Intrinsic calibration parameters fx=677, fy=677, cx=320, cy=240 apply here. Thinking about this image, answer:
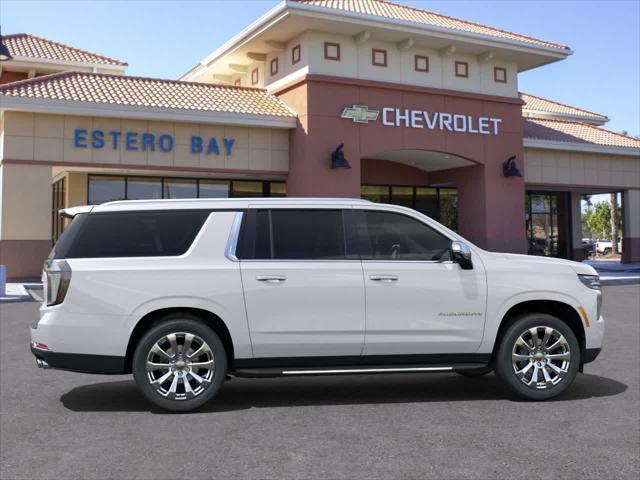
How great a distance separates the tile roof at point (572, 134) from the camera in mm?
31141

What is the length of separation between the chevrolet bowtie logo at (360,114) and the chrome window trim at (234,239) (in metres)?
18.5

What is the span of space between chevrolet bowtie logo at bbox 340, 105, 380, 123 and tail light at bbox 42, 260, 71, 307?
1920 centimetres

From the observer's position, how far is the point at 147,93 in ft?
79.3

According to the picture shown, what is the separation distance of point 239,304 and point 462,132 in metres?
22.0

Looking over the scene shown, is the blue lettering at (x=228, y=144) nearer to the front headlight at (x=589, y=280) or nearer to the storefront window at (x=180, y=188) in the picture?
the storefront window at (x=180, y=188)

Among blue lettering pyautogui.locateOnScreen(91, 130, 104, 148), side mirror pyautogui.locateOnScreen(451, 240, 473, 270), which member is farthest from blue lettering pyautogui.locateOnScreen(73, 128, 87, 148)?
side mirror pyautogui.locateOnScreen(451, 240, 473, 270)

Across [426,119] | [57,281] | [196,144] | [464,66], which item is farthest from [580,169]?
[57,281]

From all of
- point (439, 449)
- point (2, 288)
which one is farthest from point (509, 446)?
point (2, 288)

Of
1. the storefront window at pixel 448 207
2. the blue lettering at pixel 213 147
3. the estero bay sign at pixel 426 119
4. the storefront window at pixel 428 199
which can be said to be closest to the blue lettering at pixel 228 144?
the blue lettering at pixel 213 147

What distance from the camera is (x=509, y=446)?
4.97m

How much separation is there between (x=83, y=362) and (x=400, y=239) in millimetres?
3146

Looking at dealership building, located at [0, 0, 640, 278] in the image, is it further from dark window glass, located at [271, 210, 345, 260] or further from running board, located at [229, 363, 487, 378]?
running board, located at [229, 363, 487, 378]

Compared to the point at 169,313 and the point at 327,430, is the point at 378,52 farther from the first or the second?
the point at 327,430

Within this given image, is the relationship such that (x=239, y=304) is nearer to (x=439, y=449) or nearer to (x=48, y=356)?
(x=48, y=356)
